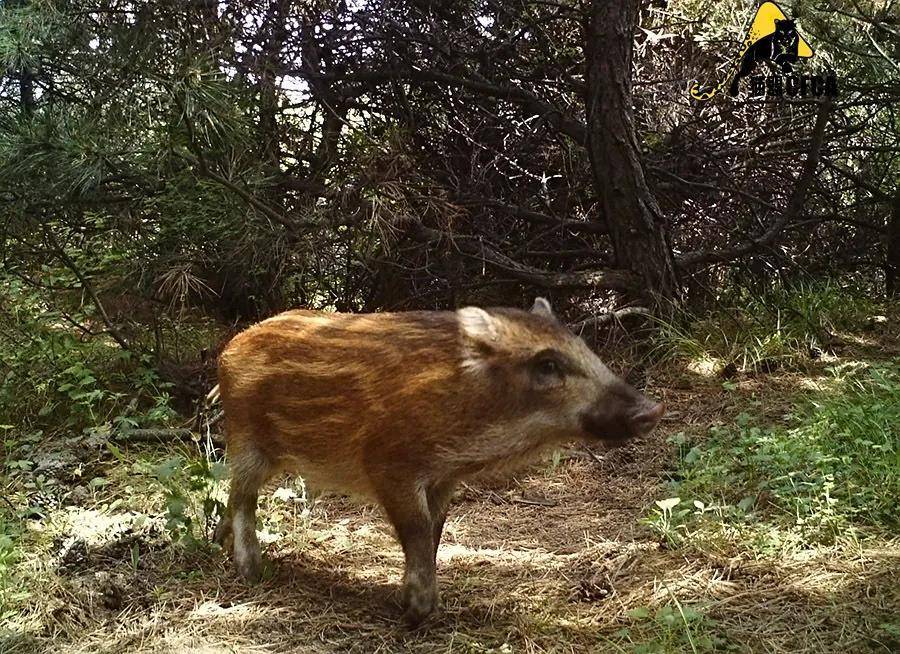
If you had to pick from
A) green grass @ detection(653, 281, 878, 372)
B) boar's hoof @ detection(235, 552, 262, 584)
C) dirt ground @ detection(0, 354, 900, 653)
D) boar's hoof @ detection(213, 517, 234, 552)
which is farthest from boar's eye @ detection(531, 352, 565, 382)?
green grass @ detection(653, 281, 878, 372)

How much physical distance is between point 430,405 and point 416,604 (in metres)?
0.75

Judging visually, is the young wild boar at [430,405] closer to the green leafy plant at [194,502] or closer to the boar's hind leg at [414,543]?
the boar's hind leg at [414,543]

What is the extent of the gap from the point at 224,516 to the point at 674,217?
182 inches

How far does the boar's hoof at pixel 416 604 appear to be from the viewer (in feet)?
10.3

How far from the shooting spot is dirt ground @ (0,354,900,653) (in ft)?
9.62

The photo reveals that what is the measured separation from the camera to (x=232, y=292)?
623 centimetres

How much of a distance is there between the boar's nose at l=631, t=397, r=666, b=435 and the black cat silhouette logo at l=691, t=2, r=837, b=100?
170 inches

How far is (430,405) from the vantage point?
3121mm

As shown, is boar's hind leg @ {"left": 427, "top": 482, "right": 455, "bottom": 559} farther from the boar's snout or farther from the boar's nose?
the boar's nose

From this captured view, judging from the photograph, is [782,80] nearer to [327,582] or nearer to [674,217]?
[674,217]

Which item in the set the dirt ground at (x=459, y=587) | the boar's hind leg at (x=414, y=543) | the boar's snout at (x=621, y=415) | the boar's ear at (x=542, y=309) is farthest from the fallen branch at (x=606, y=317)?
the boar's hind leg at (x=414, y=543)

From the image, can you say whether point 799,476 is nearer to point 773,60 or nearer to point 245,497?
point 245,497

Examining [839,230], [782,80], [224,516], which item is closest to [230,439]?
[224,516]

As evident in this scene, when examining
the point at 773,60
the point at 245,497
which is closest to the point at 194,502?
the point at 245,497
